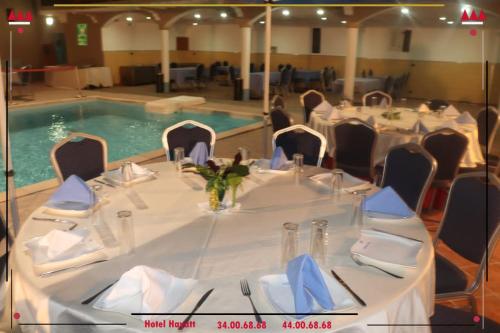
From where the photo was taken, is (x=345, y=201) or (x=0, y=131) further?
(x=0, y=131)

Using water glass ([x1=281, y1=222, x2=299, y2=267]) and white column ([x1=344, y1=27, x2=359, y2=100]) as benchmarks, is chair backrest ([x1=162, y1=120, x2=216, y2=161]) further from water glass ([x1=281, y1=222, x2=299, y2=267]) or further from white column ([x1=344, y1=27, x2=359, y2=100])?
white column ([x1=344, y1=27, x2=359, y2=100])

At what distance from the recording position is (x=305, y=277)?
1507mm

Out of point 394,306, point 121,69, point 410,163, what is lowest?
point 394,306

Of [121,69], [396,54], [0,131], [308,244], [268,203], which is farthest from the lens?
[121,69]

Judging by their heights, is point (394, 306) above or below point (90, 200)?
below

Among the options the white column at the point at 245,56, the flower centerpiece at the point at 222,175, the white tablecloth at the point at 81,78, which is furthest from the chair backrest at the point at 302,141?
the white tablecloth at the point at 81,78

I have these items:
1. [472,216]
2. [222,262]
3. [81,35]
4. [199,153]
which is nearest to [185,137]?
[199,153]

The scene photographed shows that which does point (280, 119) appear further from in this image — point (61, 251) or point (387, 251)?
point (61, 251)

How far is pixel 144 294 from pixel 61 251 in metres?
0.51

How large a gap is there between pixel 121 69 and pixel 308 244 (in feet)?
52.2

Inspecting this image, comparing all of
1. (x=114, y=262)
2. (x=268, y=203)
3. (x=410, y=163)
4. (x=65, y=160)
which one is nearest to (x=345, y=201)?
(x=268, y=203)

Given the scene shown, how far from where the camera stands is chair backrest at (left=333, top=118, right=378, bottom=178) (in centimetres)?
416

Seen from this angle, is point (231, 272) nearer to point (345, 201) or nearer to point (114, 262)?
point (114, 262)

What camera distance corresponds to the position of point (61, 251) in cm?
179
